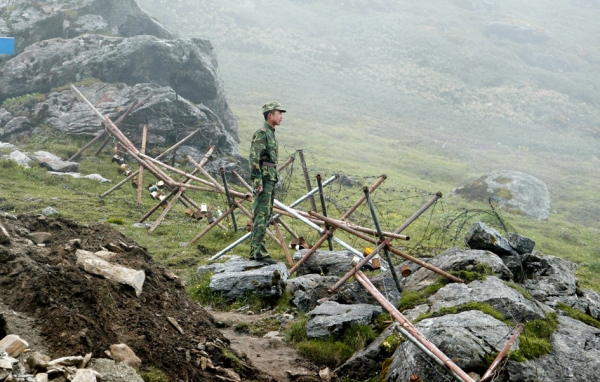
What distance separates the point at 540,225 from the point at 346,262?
2015 centimetres

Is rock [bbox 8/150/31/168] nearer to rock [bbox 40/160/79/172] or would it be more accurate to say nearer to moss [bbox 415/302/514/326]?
rock [bbox 40/160/79/172]

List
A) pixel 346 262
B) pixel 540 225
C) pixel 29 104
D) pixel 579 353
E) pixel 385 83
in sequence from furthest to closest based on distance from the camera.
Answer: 1. pixel 385 83
2. pixel 540 225
3. pixel 29 104
4. pixel 346 262
5. pixel 579 353

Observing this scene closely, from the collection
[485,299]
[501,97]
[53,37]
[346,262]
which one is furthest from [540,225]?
Result: [501,97]

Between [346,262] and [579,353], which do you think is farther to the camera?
[346,262]

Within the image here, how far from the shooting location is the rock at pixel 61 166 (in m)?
21.5

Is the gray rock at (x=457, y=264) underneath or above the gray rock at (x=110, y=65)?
above

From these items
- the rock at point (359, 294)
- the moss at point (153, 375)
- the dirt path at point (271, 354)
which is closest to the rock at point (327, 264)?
the rock at point (359, 294)

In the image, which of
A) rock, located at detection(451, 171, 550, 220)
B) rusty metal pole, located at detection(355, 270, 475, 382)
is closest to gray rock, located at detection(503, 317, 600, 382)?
rusty metal pole, located at detection(355, 270, 475, 382)

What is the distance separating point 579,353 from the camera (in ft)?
24.7

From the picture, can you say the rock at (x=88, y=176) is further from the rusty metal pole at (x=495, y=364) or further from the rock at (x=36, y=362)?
the rusty metal pole at (x=495, y=364)

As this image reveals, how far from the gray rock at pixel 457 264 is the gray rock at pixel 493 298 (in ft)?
2.36

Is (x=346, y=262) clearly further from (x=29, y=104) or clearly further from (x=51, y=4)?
(x=51, y=4)

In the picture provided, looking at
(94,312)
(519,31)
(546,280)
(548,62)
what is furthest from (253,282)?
(519,31)

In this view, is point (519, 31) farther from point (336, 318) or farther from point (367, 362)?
point (367, 362)
